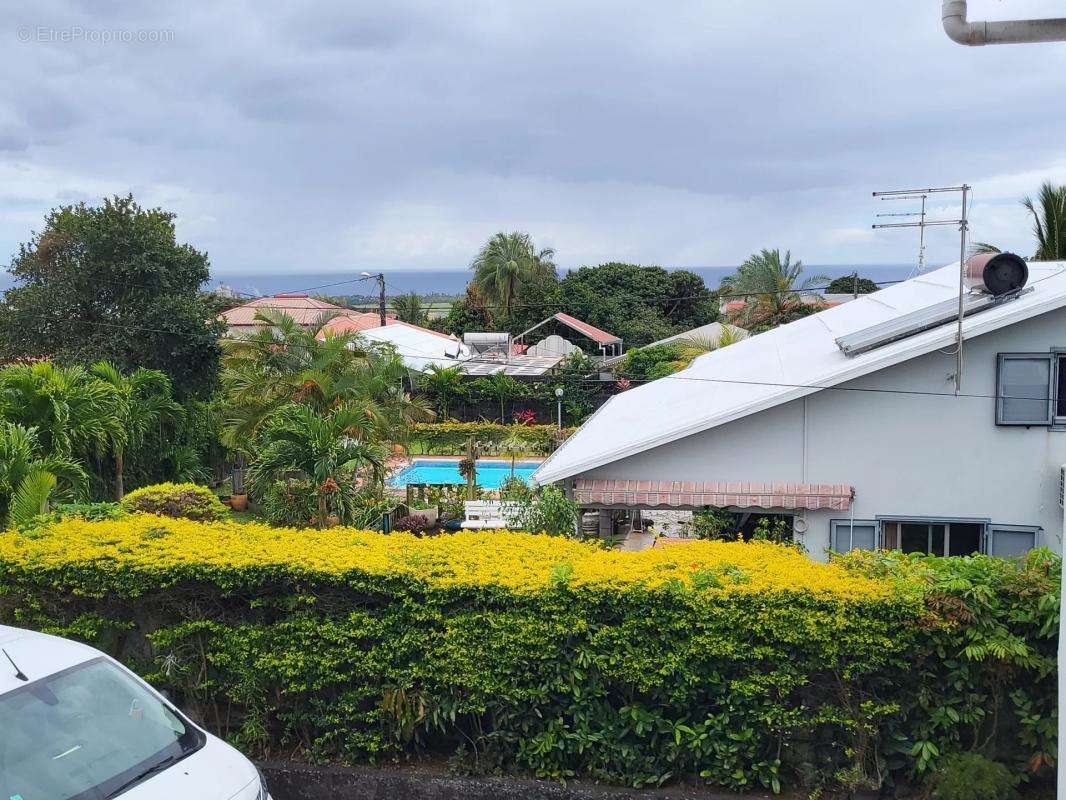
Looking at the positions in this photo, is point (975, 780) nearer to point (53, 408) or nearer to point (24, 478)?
point (24, 478)

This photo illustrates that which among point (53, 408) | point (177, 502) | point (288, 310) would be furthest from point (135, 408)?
point (288, 310)

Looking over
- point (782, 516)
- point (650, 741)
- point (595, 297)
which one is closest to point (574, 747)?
point (650, 741)

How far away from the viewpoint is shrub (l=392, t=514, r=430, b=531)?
18236mm

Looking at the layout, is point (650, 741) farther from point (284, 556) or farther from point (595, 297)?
point (595, 297)

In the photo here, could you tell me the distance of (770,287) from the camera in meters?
45.3

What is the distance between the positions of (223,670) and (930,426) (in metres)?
8.76

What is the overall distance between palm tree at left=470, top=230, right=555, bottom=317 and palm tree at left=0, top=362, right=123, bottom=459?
148 ft

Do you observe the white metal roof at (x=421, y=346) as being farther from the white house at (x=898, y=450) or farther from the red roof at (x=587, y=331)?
the white house at (x=898, y=450)

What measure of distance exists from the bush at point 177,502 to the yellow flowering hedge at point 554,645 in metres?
3.64

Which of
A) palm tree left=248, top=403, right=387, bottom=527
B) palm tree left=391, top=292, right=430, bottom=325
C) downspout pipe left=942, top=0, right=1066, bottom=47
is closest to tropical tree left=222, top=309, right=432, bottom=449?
palm tree left=248, top=403, right=387, bottom=527

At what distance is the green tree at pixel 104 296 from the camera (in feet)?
80.2

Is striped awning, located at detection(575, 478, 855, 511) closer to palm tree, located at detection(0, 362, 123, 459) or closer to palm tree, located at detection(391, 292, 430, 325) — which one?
palm tree, located at detection(0, 362, 123, 459)

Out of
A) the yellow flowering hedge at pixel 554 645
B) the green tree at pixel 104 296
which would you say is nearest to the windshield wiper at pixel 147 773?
the yellow flowering hedge at pixel 554 645

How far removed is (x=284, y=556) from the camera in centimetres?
707
